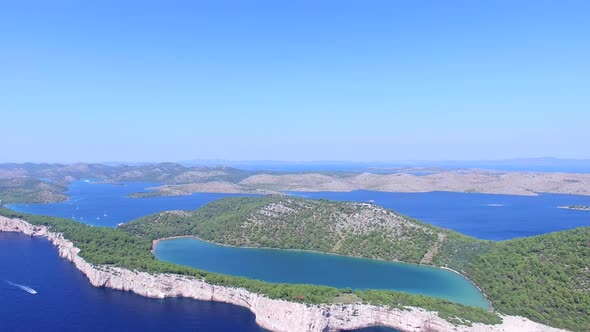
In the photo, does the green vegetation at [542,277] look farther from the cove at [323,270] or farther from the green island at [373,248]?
the cove at [323,270]

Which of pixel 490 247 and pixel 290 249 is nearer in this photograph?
pixel 490 247

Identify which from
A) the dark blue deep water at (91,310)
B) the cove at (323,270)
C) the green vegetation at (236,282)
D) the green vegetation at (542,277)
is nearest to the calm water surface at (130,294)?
the dark blue deep water at (91,310)

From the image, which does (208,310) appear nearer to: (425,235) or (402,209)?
(425,235)

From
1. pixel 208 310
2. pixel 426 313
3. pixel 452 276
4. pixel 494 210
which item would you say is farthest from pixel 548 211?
pixel 208 310

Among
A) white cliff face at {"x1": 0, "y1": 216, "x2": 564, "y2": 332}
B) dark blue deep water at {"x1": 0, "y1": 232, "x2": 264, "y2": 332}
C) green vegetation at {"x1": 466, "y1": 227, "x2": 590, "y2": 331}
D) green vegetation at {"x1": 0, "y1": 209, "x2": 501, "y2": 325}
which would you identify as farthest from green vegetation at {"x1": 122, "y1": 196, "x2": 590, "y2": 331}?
dark blue deep water at {"x1": 0, "y1": 232, "x2": 264, "y2": 332}

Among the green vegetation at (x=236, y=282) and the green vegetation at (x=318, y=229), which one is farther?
the green vegetation at (x=318, y=229)

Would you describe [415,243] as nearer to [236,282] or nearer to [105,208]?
[236,282]
